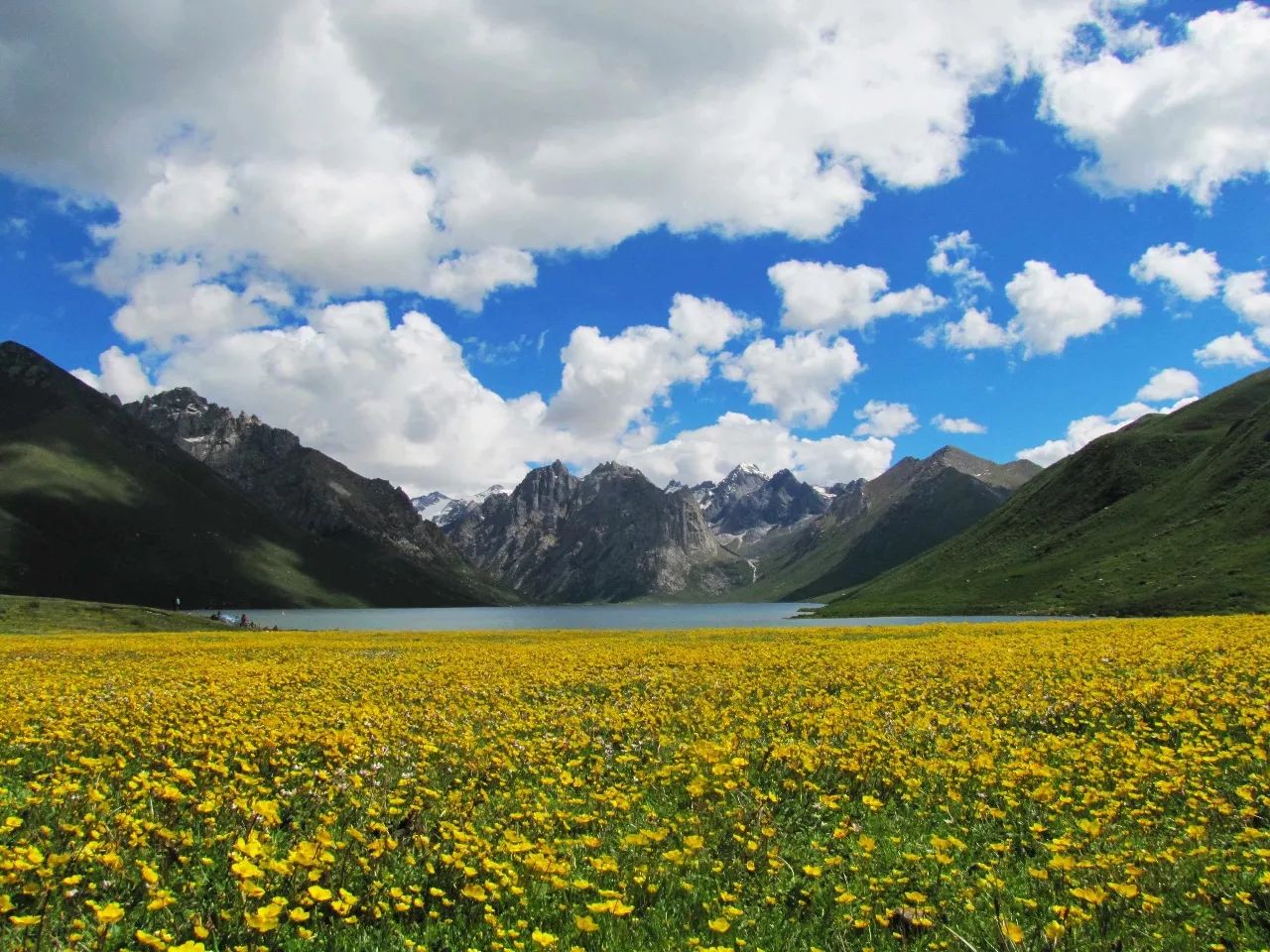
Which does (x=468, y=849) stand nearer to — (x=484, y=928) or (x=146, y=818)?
(x=484, y=928)

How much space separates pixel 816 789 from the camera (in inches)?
448

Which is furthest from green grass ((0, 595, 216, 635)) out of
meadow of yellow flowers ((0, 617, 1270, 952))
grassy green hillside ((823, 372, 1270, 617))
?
grassy green hillside ((823, 372, 1270, 617))

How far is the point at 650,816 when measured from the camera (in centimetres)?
1027

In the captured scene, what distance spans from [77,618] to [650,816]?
301 feet

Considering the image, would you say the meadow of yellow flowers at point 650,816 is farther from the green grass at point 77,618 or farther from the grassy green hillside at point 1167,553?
the grassy green hillside at point 1167,553

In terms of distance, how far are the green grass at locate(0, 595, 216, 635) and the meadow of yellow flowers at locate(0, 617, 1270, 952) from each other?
217ft

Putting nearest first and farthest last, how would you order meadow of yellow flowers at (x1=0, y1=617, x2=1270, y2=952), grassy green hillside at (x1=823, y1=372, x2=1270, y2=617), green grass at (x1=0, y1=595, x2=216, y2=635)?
1. meadow of yellow flowers at (x1=0, y1=617, x2=1270, y2=952)
2. green grass at (x1=0, y1=595, x2=216, y2=635)
3. grassy green hillside at (x1=823, y1=372, x2=1270, y2=617)

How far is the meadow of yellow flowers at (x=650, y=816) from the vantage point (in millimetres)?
6742

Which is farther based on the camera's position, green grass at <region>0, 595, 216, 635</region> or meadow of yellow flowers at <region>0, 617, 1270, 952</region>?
green grass at <region>0, 595, 216, 635</region>

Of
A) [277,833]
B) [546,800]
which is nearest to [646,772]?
[546,800]

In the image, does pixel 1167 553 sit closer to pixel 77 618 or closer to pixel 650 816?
pixel 650 816

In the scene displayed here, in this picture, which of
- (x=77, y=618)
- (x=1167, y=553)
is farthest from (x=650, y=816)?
(x=1167, y=553)

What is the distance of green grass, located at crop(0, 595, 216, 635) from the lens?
71.6 metres

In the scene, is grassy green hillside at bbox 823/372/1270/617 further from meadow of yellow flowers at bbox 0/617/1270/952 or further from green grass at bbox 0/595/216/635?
green grass at bbox 0/595/216/635
